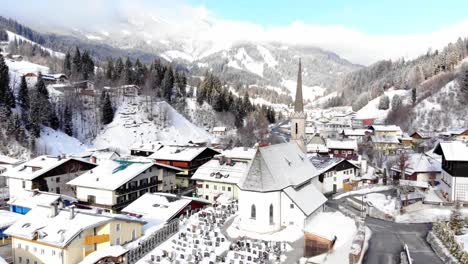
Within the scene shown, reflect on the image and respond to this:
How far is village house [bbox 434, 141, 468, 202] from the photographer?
3991 centimetres

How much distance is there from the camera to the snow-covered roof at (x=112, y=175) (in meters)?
41.1

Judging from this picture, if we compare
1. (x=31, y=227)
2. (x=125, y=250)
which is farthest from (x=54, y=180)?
(x=125, y=250)

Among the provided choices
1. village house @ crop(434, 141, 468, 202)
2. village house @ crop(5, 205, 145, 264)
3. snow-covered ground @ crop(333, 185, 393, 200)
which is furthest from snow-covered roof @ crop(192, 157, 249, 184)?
village house @ crop(434, 141, 468, 202)

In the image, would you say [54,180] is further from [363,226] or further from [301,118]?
[363,226]

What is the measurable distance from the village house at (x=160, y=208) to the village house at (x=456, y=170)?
2843 centimetres

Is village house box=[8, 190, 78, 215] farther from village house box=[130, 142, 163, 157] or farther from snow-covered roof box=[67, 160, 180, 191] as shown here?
village house box=[130, 142, 163, 157]

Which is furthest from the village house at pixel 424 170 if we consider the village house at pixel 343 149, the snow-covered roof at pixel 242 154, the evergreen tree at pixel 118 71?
the evergreen tree at pixel 118 71

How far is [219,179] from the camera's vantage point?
45.6 m

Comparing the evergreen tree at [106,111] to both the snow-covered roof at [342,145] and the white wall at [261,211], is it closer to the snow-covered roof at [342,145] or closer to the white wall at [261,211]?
the snow-covered roof at [342,145]

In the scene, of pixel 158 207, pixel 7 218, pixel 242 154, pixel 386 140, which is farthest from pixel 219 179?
pixel 386 140

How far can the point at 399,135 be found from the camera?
3693 inches

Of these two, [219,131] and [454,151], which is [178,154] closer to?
[454,151]

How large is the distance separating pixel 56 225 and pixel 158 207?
10752 mm

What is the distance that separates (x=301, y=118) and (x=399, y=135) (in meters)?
55.9
